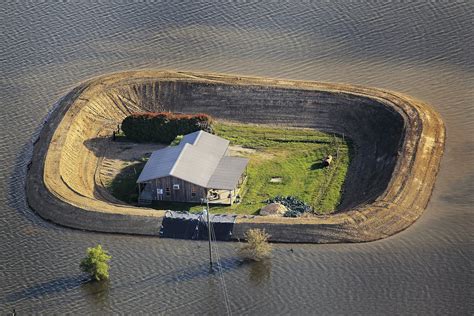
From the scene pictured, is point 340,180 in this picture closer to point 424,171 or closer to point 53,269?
Answer: point 424,171

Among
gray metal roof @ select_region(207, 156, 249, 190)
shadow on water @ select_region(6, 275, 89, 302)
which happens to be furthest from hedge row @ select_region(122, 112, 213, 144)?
shadow on water @ select_region(6, 275, 89, 302)

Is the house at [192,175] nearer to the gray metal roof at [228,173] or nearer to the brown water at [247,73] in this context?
the gray metal roof at [228,173]

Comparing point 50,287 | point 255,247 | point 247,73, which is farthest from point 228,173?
point 247,73

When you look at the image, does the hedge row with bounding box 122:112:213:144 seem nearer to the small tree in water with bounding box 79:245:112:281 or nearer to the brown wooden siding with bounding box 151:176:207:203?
the brown wooden siding with bounding box 151:176:207:203

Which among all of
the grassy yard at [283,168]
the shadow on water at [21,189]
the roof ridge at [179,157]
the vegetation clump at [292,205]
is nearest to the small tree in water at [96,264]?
the shadow on water at [21,189]

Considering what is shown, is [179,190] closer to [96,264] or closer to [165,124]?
[165,124]

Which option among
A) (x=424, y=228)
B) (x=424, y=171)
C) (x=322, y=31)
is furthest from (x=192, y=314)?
(x=322, y=31)
